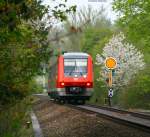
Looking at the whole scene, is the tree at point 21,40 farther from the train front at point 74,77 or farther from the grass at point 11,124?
the train front at point 74,77

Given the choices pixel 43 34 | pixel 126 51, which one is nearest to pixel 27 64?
pixel 43 34

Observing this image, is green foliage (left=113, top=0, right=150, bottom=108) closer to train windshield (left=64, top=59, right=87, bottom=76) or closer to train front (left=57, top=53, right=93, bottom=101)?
train front (left=57, top=53, right=93, bottom=101)

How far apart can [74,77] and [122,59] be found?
26.8 metres

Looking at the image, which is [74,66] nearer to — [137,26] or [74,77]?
[74,77]

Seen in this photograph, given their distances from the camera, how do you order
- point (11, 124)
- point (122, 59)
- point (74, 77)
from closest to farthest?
point (11, 124), point (74, 77), point (122, 59)

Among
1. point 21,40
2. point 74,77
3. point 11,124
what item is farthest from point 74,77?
point 21,40

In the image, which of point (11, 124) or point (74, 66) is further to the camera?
point (74, 66)

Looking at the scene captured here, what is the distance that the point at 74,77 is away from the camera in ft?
116

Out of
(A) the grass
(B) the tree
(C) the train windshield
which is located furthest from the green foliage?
(A) the grass

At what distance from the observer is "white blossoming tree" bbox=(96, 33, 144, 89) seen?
5850 centimetres

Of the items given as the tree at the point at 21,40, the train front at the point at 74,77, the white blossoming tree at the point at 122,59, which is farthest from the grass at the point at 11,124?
the white blossoming tree at the point at 122,59

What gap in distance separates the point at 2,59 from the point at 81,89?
23.1 meters

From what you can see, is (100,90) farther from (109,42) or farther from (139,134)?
(139,134)

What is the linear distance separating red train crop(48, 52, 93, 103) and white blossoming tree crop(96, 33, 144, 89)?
21499 millimetres
